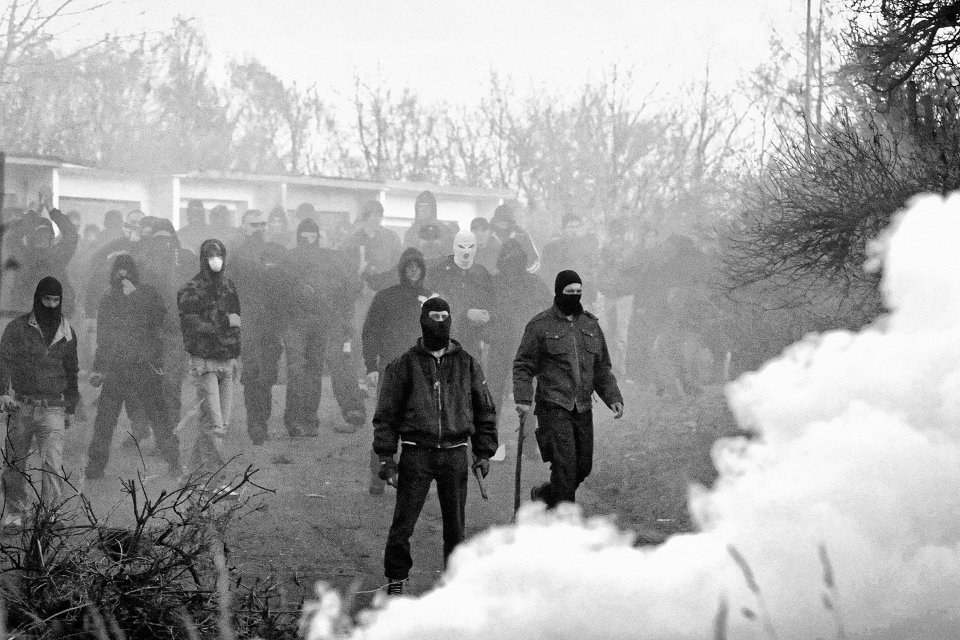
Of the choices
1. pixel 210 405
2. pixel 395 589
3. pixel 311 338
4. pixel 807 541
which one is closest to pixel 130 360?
pixel 210 405

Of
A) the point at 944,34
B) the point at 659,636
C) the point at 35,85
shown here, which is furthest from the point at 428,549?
the point at 35,85

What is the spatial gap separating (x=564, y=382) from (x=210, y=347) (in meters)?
3.66

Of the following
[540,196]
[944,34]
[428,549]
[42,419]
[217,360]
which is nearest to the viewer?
[428,549]

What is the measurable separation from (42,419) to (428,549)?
3.41m

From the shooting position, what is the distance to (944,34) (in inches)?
476

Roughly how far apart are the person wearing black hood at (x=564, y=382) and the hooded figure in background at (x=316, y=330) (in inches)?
178

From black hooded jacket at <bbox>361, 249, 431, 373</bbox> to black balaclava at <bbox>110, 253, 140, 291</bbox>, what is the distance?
90.2 inches

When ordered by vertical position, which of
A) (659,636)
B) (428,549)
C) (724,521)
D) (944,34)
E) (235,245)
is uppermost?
(944,34)

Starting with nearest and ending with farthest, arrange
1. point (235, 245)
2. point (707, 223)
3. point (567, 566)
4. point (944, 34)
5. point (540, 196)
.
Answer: point (567, 566)
point (944, 34)
point (235, 245)
point (707, 223)
point (540, 196)

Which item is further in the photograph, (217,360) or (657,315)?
(657,315)

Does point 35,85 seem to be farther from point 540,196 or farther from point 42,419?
point 540,196

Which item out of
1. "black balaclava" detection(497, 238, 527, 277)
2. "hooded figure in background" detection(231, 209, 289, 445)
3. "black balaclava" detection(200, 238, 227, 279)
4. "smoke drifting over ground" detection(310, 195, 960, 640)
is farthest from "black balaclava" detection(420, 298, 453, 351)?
"black balaclava" detection(497, 238, 527, 277)

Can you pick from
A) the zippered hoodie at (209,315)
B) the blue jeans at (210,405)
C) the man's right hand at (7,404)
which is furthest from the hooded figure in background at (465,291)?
the man's right hand at (7,404)

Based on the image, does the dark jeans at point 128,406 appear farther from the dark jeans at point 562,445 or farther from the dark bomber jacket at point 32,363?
the dark jeans at point 562,445
